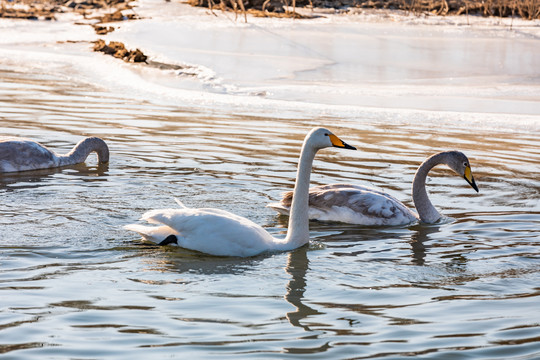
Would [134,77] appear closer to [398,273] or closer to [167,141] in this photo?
[167,141]

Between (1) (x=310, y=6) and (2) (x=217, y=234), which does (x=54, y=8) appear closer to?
(1) (x=310, y=6)

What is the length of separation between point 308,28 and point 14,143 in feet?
50.2

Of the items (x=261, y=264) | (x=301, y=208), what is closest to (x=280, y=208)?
(x=301, y=208)

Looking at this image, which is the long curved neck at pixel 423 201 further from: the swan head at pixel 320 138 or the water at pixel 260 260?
the swan head at pixel 320 138

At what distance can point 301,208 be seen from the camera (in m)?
7.13

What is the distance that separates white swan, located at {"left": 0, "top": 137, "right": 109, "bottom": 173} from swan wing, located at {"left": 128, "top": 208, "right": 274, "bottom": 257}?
3.86 m

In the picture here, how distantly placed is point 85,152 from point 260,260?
4721mm

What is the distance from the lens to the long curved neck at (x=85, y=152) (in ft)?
35.1

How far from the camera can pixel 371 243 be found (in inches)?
301

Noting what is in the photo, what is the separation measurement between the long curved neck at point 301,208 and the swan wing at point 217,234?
189mm

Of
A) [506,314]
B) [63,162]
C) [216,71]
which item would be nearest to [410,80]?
[216,71]

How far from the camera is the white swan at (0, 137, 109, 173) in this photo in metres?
10.2

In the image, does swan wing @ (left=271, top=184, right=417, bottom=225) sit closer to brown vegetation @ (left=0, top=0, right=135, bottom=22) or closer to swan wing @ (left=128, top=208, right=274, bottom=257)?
swan wing @ (left=128, top=208, right=274, bottom=257)

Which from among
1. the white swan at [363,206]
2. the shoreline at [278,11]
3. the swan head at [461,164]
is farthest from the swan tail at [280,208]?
the shoreline at [278,11]
